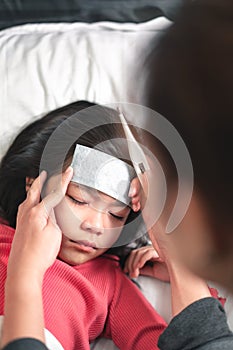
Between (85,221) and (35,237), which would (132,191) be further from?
(35,237)

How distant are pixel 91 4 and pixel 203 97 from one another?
125cm

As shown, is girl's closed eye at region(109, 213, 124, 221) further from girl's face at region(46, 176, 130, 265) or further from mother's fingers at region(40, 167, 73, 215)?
mother's fingers at region(40, 167, 73, 215)

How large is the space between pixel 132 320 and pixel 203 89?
0.73 m

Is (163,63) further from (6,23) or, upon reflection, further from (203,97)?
(6,23)

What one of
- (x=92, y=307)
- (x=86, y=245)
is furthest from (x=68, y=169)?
(x=92, y=307)

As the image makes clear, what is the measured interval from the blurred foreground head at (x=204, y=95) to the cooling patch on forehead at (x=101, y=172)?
0.51 m

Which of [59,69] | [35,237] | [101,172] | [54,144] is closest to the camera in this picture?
[35,237]

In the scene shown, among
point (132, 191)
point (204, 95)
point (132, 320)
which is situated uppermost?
point (204, 95)

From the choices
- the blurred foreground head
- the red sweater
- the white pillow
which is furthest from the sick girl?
the blurred foreground head

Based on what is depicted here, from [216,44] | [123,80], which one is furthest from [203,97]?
[123,80]

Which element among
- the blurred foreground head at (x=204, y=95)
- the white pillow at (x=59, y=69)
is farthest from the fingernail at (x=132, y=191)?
the blurred foreground head at (x=204, y=95)

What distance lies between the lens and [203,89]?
0.55m

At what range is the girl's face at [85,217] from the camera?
116 centimetres

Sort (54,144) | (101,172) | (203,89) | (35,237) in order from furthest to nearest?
(54,144)
(101,172)
(35,237)
(203,89)
